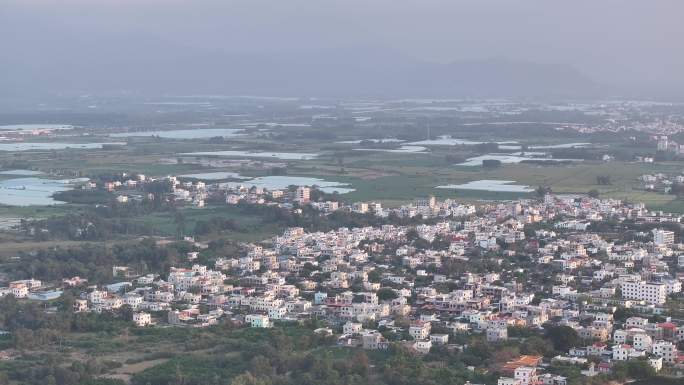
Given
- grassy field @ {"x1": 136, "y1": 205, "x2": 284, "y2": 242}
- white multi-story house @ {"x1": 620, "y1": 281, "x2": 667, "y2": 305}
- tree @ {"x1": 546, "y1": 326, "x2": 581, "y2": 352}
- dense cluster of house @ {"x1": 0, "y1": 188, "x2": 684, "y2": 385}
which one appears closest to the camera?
tree @ {"x1": 546, "y1": 326, "x2": 581, "y2": 352}

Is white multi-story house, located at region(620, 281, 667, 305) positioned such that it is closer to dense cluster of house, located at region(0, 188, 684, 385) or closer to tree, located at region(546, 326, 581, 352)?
dense cluster of house, located at region(0, 188, 684, 385)

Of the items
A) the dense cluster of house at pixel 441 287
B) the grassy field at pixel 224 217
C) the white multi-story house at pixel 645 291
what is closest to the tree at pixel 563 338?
the dense cluster of house at pixel 441 287

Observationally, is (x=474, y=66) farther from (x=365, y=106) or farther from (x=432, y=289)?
(x=432, y=289)

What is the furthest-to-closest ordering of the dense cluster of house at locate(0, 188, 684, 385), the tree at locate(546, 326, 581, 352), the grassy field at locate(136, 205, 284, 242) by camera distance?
the grassy field at locate(136, 205, 284, 242) < the dense cluster of house at locate(0, 188, 684, 385) < the tree at locate(546, 326, 581, 352)

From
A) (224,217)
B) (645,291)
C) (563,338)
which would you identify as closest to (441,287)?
(645,291)

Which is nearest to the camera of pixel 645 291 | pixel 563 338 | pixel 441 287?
pixel 563 338

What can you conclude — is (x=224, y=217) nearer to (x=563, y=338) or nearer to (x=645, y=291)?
(x=645, y=291)

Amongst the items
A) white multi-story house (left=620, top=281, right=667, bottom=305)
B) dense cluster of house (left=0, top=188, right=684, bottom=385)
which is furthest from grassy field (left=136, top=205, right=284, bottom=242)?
white multi-story house (left=620, top=281, right=667, bottom=305)

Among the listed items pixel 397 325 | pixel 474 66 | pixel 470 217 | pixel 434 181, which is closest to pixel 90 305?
pixel 397 325
